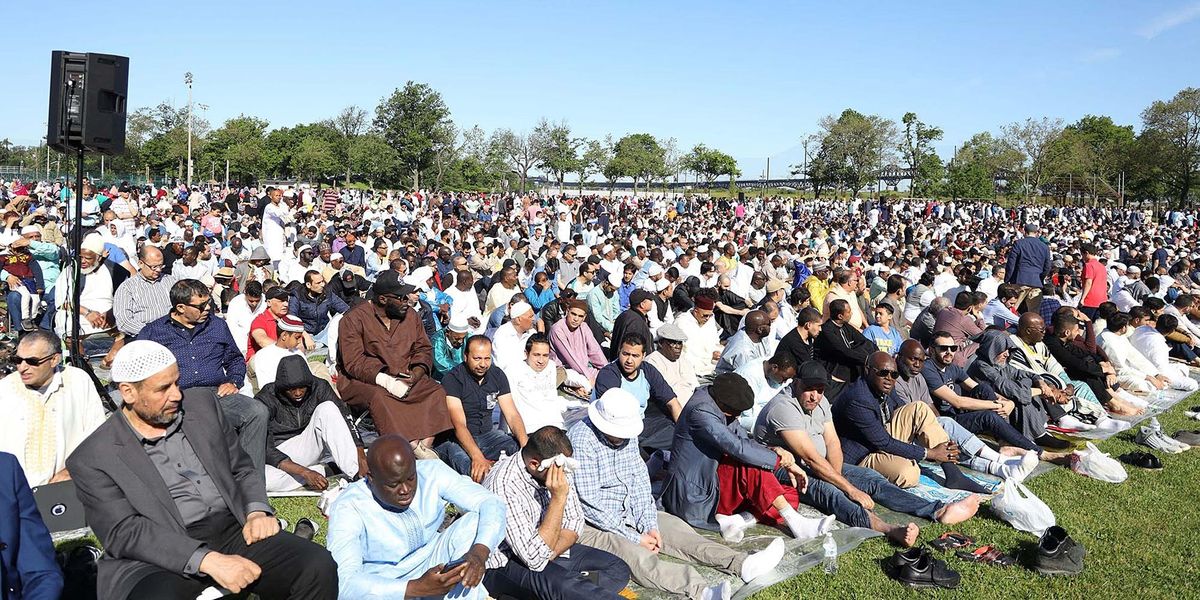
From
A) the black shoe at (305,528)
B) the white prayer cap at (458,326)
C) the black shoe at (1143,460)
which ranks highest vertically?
the white prayer cap at (458,326)

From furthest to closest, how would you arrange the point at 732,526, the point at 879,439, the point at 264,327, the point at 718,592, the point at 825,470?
the point at 264,327
the point at 879,439
the point at 825,470
the point at 732,526
the point at 718,592

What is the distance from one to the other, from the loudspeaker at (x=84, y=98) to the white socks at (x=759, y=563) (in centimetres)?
578

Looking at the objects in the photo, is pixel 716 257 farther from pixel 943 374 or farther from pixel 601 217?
pixel 601 217

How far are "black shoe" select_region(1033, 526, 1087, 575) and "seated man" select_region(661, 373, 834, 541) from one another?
1142 mm

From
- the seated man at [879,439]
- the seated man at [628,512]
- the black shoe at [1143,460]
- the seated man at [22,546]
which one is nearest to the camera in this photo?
the seated man at [22,546]

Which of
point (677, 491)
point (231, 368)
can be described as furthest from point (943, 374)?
point (231, 368)

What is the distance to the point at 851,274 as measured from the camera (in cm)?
1119

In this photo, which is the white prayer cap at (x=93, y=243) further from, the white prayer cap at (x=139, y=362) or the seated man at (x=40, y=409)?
the white prayer cap at (x=139, y=362)

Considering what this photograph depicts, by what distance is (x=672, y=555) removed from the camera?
5.23 metres

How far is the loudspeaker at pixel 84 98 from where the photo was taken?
6969 millimetres

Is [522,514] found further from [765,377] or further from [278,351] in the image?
[278,351]

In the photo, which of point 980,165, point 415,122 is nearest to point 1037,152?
point 980,165

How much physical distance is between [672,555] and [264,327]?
416 centimetres

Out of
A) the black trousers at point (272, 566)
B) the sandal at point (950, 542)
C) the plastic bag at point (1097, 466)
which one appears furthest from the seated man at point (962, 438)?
the black trousers at point (272, 566)
